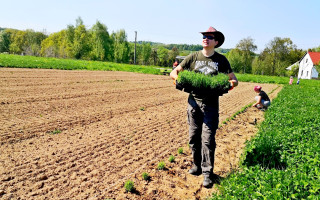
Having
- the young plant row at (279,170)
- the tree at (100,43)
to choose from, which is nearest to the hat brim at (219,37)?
the young plant row at (279,170)

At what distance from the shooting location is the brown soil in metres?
3.87

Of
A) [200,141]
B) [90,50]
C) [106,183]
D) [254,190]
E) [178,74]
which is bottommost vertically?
[106,183]

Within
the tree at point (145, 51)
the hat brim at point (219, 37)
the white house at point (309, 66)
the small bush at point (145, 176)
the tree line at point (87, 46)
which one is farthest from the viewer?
the tree at point (145, 51)

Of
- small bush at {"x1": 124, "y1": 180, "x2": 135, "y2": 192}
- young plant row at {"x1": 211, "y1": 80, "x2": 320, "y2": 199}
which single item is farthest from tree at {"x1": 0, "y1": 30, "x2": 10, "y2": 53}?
young plant row at {"x1": 211, "y1": 80, "x2": 320, "y2": 199}

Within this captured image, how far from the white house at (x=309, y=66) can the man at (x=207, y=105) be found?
234 ft

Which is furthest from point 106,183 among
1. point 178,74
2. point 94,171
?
point 178,74

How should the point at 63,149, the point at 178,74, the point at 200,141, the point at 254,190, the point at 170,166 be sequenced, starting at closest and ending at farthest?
the point at 254,190
the point at 178,74
the point at 200,141
the point at 170,166
the point at 63,149

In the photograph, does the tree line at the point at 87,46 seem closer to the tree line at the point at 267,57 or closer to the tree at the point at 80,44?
the tree at the point at 80,44

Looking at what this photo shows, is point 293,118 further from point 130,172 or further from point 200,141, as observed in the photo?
point 130,172

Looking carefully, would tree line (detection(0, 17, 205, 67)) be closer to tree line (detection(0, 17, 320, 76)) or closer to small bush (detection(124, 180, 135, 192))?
tree line (detection(0, 17, 320, 76))

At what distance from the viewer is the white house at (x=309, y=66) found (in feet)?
207

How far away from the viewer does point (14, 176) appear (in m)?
4.03

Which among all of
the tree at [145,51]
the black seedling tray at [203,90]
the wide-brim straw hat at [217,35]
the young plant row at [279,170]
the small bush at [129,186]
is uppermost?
the tree at [145,51]

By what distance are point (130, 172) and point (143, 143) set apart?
1.50 m
